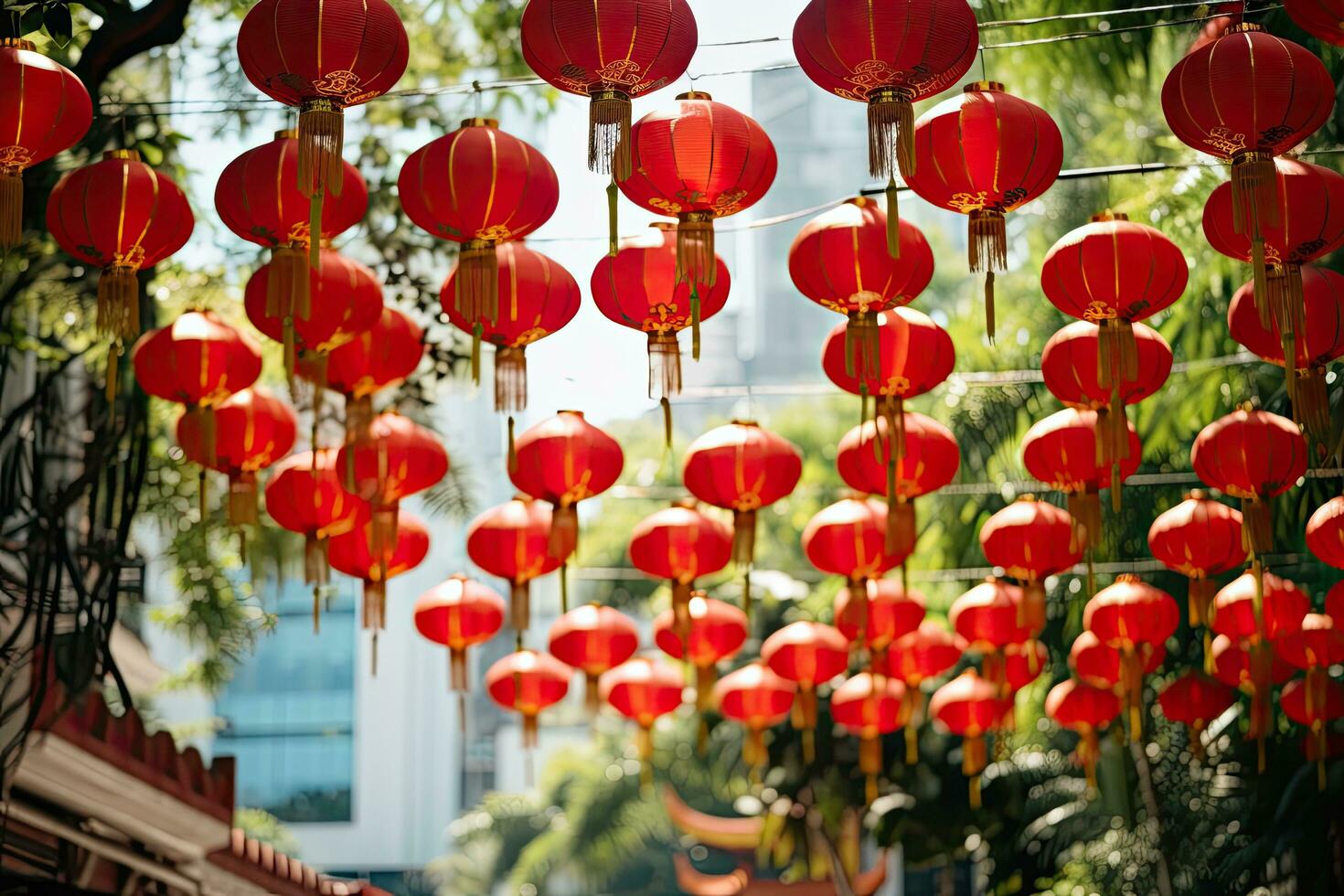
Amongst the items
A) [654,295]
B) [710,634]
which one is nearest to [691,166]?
[654,295]

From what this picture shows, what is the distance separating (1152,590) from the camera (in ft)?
23.6

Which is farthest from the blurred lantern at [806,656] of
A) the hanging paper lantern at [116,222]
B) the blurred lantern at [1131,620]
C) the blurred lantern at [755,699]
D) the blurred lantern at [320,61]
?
the blurred lantern at [320,61]

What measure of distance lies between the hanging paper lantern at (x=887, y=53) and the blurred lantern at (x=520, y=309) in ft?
3.91

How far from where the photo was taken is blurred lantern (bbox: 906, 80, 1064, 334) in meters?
4.17

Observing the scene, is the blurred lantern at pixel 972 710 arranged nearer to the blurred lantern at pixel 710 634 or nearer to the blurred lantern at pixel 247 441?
the blurred lantern at pixel 710 634

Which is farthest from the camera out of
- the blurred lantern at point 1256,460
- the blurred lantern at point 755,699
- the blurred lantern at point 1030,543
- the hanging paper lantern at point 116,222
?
the blurred lantern at point 755,699

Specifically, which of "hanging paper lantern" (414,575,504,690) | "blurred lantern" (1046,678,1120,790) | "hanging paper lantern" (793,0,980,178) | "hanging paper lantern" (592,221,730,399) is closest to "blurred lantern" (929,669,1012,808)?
"blurred lantern" (1046,678,1120,790)

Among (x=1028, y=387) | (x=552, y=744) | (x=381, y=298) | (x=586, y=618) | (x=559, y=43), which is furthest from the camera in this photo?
(x=552, y=744)

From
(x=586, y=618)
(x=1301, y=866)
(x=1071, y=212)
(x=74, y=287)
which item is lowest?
(x=1301, y=866)

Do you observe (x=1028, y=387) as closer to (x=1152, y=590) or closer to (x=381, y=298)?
Result: (x=1152, y=590)

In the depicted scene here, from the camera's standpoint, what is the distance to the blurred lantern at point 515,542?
6.29 metres

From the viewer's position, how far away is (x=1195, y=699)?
793cm

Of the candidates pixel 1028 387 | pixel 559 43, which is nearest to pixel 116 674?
pixel 559 43

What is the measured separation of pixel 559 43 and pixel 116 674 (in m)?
3.11
